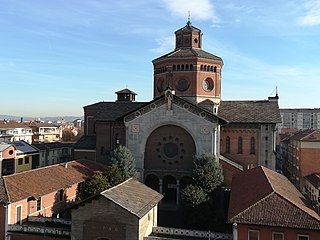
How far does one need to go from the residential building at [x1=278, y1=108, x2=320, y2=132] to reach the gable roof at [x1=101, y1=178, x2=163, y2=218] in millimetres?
120687

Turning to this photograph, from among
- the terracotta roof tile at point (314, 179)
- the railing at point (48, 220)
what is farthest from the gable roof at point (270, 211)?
the terracotta roof tile at point (314, 179)

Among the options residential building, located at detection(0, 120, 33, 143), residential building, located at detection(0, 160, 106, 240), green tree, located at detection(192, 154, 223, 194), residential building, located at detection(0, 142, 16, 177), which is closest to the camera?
residential building, located at detection(0, 160, 106, 240)

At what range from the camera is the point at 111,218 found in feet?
68.1

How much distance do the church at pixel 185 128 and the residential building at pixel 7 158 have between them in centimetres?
1127

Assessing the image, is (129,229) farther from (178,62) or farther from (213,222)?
(178,62)

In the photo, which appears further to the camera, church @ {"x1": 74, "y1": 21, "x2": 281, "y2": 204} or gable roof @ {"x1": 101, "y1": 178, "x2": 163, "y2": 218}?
church @ {"x1": 74, "y1": 21, "x2": 281, "y2": 204}

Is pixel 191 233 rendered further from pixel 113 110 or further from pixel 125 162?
pixel 113 110

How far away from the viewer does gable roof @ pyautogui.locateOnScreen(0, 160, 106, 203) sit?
2498cm

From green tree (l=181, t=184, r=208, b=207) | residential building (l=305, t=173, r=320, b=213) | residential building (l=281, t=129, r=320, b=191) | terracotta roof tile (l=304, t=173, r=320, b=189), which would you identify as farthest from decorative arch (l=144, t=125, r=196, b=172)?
residential building (l=281, t=129, r=320, b=191)

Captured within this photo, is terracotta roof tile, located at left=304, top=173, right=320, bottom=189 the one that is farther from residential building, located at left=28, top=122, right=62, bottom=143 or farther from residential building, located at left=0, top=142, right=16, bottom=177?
residential building, located at left=28, top=122, right=62, bottom=143

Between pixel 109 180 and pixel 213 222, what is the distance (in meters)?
11.2

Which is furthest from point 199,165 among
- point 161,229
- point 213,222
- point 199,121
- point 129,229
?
point 129,229

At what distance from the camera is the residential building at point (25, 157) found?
1978 inches

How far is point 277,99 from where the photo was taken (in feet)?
143
